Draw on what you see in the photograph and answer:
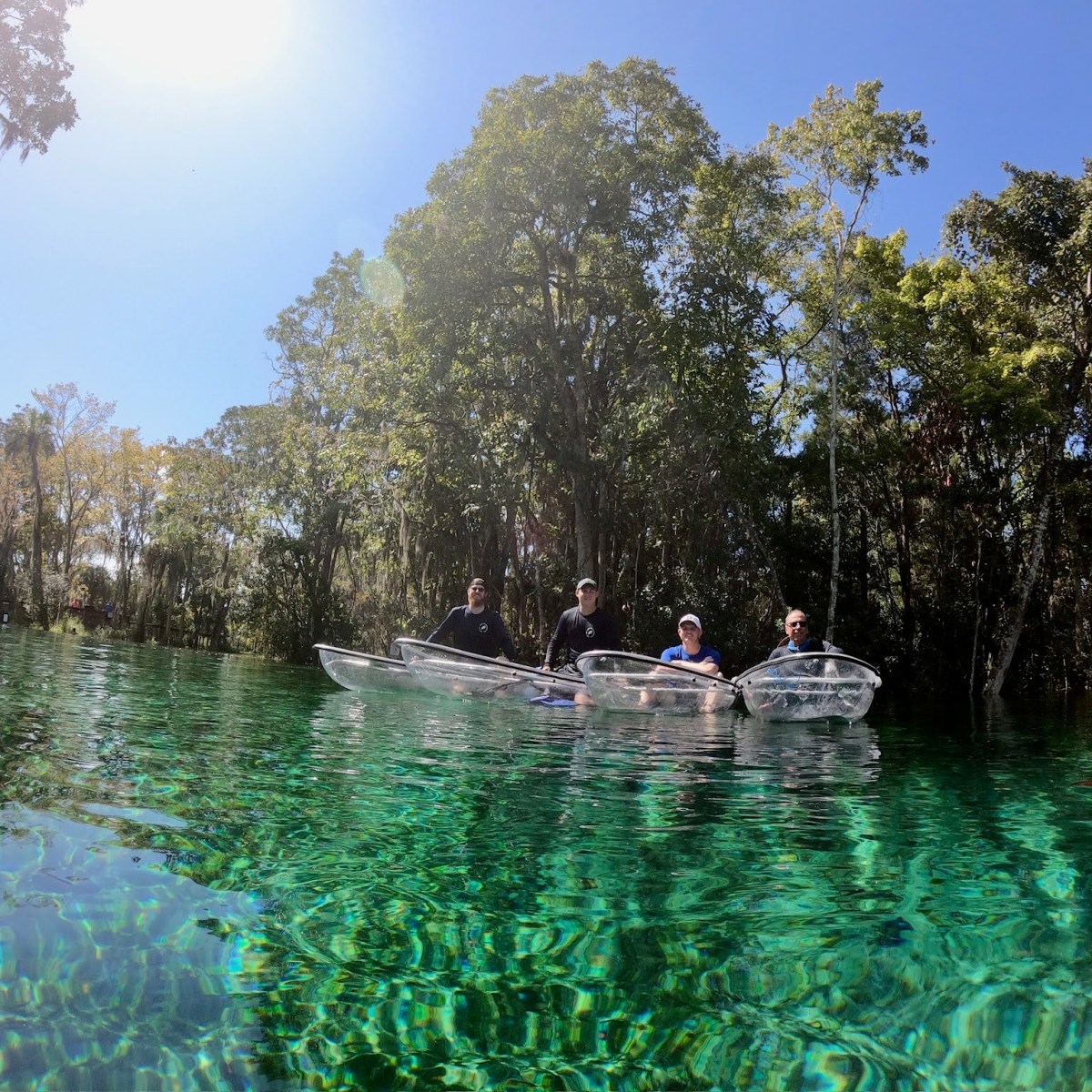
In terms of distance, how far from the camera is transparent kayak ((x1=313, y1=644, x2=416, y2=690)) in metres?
9.98

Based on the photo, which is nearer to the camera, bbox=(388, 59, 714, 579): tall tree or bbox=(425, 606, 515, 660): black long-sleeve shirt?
bbox=(425, 606, 515, 660): black long-sleeve shirt

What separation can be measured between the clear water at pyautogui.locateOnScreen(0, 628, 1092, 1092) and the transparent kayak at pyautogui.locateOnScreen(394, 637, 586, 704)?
3.82 m

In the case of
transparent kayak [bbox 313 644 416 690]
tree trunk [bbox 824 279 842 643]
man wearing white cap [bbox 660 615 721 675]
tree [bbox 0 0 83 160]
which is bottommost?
transparent kayak [bbox 313 644 416 690]

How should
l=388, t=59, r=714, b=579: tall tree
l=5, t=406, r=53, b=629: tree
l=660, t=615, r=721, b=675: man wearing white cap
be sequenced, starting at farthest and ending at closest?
l=5, t=406, r=53, b=629: tree
l=388, t=59, r=714, b=579: tall tree
l=660, t=615, r=721, b=675: man wearing white cap

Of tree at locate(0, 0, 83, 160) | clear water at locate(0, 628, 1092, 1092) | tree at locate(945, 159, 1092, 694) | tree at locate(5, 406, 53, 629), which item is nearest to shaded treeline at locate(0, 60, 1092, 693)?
tree at locate(945, 159, 1092, 694)

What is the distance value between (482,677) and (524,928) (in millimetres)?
6616

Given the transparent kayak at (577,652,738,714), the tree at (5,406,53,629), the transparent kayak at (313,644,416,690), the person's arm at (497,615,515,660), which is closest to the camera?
the transparent kayak at (577,652,738,714)

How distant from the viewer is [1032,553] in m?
18.5

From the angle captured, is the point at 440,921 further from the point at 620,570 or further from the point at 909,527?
the point at 909,527

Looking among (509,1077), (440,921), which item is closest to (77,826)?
(440,921)

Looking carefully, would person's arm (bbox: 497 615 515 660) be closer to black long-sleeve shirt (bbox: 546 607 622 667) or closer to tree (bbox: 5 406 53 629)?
black long-sleeve shirt (bbox: 546 607 622 667)

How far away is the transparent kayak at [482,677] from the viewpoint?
854 cm

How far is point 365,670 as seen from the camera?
10.3 metres

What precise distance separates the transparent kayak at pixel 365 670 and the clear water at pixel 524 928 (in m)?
5.32
